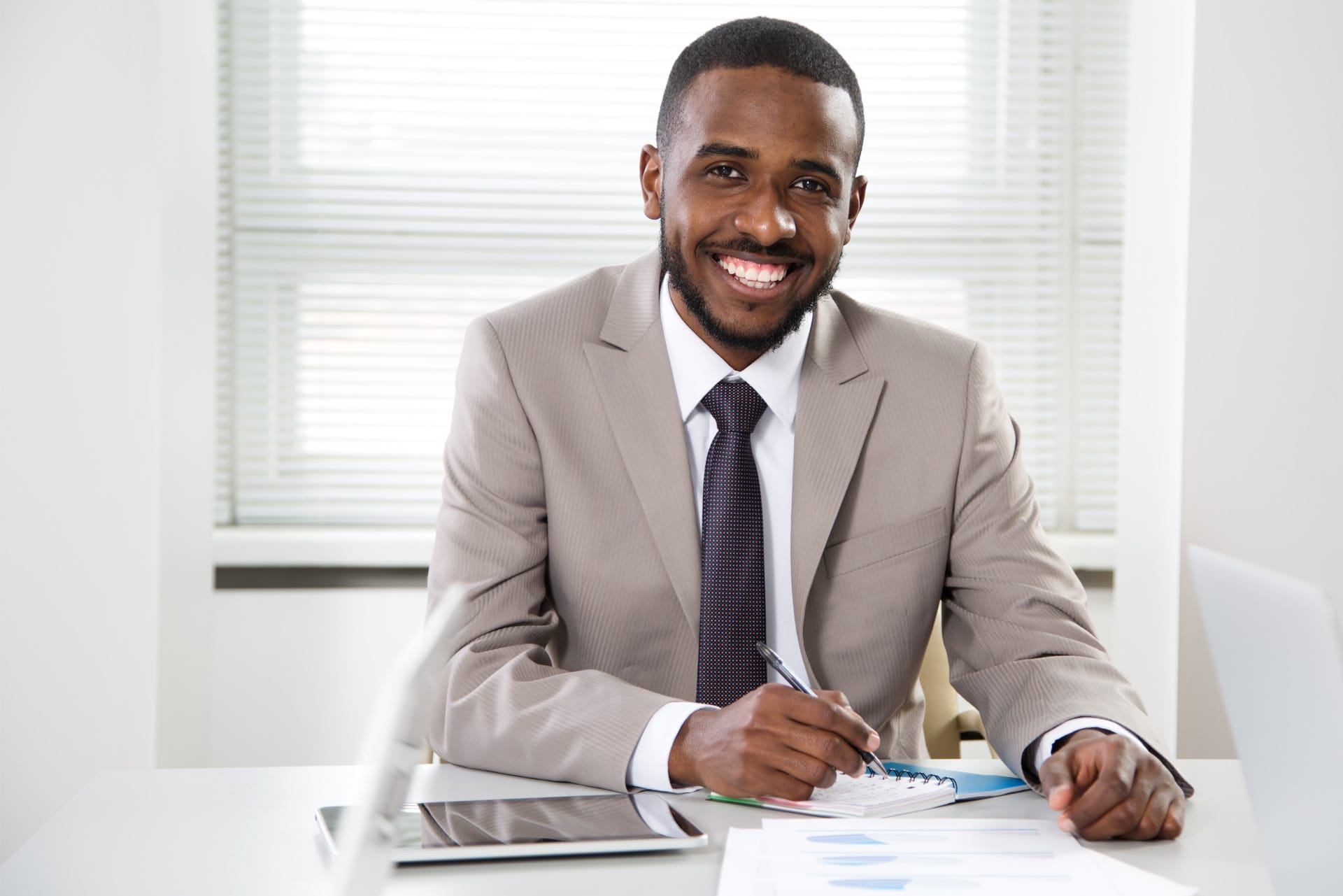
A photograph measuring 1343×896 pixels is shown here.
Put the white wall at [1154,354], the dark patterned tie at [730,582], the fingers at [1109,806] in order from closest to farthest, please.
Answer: the fingers at [1109,806] < the dark patterned tie at [730,582] < the white wall at [1154,354]

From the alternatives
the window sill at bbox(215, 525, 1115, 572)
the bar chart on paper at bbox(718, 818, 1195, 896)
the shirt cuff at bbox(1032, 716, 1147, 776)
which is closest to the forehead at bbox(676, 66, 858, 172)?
the shirt cuff at bbox(1032, 716, 1147, 776)

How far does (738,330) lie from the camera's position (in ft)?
5.57

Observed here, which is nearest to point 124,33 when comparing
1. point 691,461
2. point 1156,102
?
point 691,461

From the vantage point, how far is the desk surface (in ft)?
3.17

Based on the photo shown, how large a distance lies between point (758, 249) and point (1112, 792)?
878 millimetres

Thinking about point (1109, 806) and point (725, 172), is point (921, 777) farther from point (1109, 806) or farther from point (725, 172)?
point (725, 172)

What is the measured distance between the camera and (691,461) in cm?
163

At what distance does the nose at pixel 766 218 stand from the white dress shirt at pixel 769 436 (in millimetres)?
169

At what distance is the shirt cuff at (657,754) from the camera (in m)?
1.22

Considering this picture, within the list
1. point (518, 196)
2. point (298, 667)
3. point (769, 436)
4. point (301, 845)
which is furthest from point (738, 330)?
point (298, 667)

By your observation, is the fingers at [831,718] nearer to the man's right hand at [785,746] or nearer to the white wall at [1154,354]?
the man's right hand at [785,746]

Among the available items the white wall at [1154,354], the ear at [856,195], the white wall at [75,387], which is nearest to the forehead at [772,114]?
the ear at [856,195]

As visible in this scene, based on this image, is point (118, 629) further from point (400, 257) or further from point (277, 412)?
point (400, 257)

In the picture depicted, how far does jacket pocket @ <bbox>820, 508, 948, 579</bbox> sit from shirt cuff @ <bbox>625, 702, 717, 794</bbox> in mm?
424
